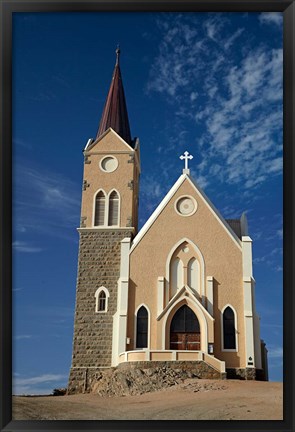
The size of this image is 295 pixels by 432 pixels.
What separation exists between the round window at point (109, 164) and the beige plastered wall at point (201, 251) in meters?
3.27

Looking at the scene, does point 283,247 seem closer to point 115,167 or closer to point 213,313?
point 213,313

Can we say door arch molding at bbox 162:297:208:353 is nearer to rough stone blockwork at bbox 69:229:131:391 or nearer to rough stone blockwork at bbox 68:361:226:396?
Result: rough stone blockwork at bbox 68:361:226:396

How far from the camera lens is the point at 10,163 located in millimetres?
13414

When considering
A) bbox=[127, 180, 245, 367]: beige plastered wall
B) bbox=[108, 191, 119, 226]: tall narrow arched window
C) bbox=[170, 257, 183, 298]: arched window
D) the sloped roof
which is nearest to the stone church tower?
bbox=[108, 191, 119, 226]: tall narrow arched window

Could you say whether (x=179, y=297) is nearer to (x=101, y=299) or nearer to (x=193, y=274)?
(x=193, y=274)

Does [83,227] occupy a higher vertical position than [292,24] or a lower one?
lower

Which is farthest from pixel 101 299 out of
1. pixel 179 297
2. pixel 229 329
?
pixel 229 329

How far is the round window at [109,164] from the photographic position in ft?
89.2

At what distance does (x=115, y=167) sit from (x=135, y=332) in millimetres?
7014

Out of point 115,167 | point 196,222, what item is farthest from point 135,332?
point 115,167

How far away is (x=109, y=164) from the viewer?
89.5 feet

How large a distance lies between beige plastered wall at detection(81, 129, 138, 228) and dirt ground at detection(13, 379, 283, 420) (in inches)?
321

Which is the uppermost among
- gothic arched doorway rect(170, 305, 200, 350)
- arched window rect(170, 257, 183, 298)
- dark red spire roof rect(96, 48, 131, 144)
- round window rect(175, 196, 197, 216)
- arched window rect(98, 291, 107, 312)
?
dark red spire roof rect(96, 48, 131, 144)

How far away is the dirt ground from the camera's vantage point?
51.0 feet
